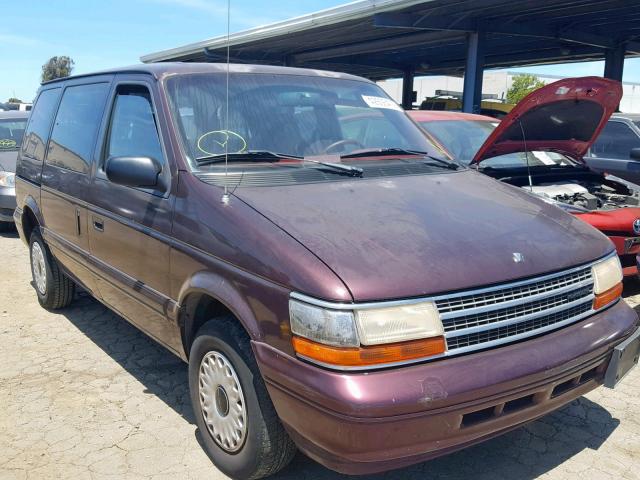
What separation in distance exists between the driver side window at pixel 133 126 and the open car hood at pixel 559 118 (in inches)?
121

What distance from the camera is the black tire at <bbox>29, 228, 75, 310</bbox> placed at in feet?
16.9

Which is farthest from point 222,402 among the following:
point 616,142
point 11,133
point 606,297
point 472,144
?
point 11,133

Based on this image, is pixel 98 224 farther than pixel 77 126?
No

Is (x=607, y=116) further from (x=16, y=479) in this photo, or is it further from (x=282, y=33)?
(x=282, y=33)

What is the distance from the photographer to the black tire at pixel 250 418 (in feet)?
8.46

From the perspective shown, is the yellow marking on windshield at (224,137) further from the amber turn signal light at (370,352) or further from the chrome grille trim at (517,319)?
the chrome grille trim at (517,319)

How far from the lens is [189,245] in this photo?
293 centimetres

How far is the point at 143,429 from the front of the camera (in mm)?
3359

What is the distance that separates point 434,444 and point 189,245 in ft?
4.71

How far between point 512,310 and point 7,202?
8002 millimetres

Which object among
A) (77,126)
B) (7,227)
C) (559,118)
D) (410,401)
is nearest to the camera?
(410,401)

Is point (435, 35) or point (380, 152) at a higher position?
point (435, 35)

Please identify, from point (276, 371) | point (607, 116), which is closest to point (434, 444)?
point (276, 371)

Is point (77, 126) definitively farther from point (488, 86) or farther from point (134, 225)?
point (488, 86)
